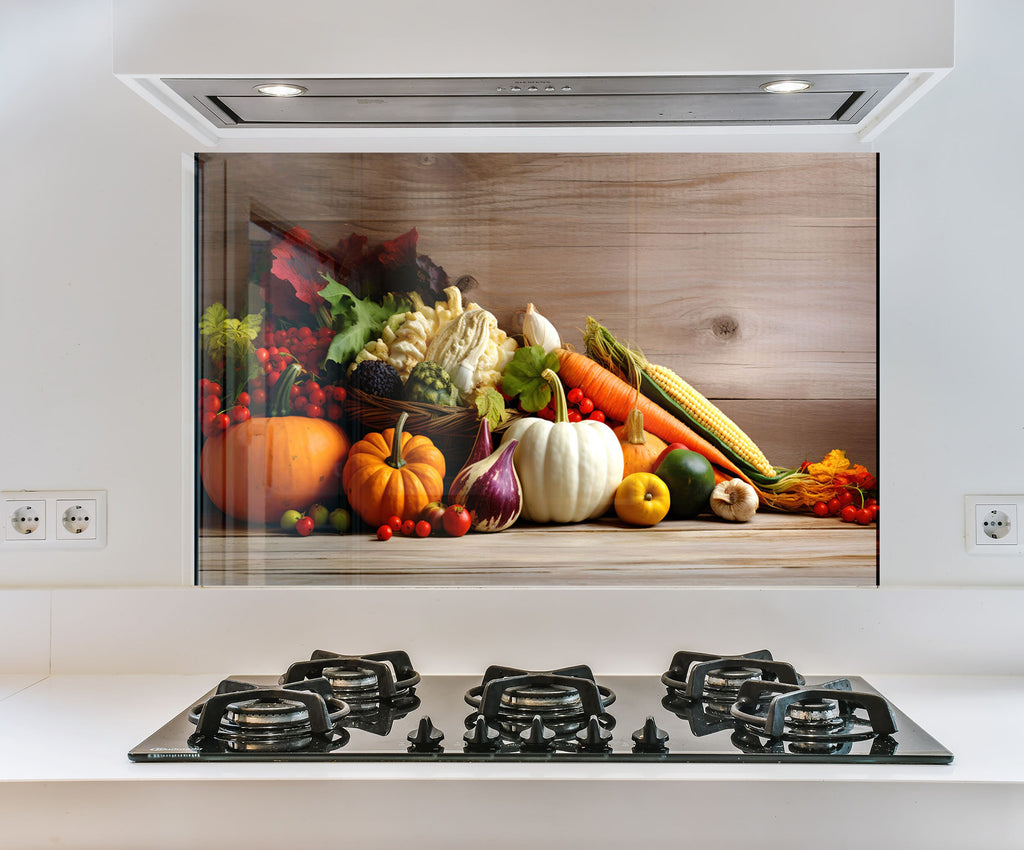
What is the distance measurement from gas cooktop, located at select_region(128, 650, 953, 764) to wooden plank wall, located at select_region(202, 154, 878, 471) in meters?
0.42

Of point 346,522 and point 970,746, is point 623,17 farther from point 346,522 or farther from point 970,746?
point 970,746

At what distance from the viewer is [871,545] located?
1.27m

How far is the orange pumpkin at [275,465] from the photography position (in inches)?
50.3

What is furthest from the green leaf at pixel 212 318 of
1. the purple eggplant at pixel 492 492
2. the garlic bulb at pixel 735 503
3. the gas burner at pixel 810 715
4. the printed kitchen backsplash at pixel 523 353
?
the gas burner at pixel 810 715

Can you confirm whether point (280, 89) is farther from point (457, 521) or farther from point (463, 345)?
point (457, 521)

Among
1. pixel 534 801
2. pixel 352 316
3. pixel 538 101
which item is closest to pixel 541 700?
pixel 534 801

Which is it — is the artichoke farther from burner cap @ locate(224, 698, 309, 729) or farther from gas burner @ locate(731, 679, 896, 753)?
A: gas burner @ locate(731, 679, 896, 753)

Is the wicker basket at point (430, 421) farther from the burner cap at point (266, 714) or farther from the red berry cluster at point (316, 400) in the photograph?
the burner cap at point (266, 714)

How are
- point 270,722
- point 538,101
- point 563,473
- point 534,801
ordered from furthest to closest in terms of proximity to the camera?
point 563,473 < point 538,101 < point 270,722 < point 534,801

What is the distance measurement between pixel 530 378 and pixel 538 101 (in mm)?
414

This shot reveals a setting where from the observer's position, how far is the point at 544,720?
38.6 inches

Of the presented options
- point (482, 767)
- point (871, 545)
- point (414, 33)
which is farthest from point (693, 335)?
point (482, 767)

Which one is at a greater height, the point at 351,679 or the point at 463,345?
the point at 463,345

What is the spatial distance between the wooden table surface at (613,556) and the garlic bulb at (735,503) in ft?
0.05
